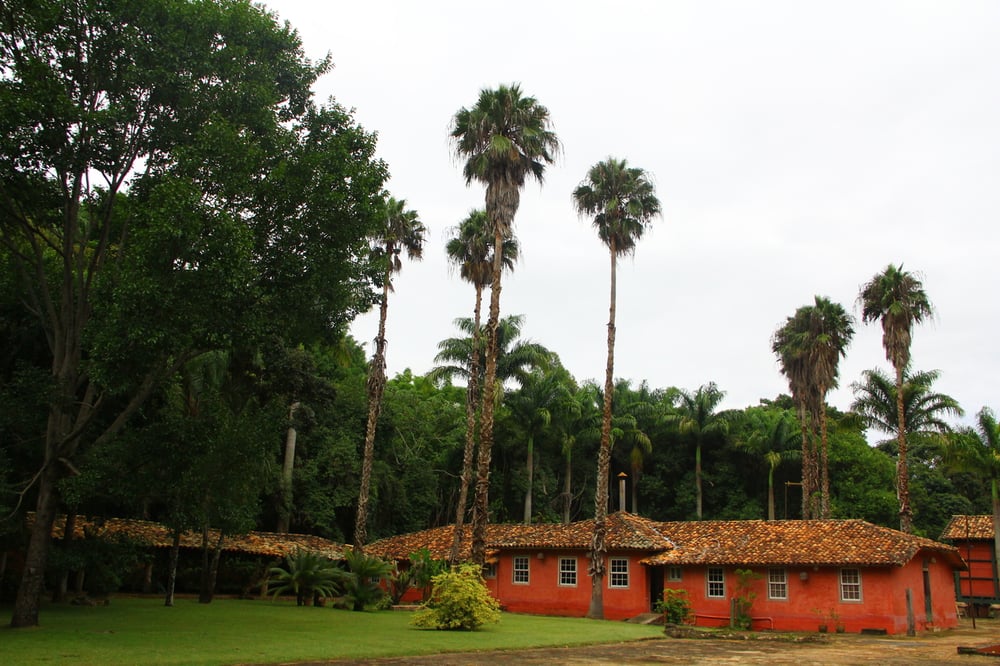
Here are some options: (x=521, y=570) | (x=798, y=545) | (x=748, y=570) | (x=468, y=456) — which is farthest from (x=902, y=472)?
(x=468, y=456)

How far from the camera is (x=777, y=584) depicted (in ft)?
95.7

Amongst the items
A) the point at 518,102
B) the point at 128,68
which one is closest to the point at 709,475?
the point at 518,102

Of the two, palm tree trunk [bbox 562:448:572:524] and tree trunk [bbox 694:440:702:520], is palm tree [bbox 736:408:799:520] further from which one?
palm tree trunk [bbox 562:448:572:524]

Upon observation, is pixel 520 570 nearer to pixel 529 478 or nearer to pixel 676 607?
pixel 676 607

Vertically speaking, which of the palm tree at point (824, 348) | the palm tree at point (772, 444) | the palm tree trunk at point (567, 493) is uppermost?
the palm tree at point (824, 348)

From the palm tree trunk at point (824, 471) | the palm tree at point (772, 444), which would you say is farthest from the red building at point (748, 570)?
the palm tree at point (772, 444)

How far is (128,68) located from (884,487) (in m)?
48.8

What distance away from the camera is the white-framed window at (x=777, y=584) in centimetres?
2898

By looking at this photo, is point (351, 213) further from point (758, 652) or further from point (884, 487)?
point (884, 487)

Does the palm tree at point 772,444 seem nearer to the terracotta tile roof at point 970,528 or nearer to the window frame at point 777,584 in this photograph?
the terracotta tile roof at point 970,528

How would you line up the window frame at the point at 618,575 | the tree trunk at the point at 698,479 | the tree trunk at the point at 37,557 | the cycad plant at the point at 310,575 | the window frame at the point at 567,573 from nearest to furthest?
1. the tree trunk at the point at 37,557
2. the cycad plant at the point at 310,575
3. the window frame at the point at 618,575
4. the window frame at the point at 567,573
5. the tree trunk at the point at 698,479

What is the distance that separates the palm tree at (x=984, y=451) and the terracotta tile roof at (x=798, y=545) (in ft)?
14.4

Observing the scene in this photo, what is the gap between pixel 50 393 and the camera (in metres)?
18.0

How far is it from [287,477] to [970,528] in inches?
1322
